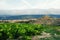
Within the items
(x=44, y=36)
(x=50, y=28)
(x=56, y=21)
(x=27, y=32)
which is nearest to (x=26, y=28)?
(x=27, y=32)

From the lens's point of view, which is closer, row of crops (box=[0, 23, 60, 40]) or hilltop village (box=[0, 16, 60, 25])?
row of crops (box=[0, 23, 60, 40])

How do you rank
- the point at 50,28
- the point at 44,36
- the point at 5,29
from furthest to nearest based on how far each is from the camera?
the point at 50,28 → the point at 44,36 → the point at 5,29

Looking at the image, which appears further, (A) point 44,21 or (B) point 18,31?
(A) point 44,21

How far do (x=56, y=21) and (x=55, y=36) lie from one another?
1.28 meters

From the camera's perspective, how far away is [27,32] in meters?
5.96

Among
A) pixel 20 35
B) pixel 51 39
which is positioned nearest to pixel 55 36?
pixel 51 39

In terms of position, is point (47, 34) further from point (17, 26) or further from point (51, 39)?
point (17, 26)

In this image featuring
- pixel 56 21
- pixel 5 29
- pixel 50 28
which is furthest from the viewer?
pixel 56 21

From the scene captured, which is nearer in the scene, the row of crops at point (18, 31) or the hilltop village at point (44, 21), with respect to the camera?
the row of crops at point (18, 31)

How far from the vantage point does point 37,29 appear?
611 cm

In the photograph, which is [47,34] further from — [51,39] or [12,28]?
[12,28]

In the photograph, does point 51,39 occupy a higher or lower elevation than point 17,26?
lower

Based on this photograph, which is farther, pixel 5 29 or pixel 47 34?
pixel 47 34

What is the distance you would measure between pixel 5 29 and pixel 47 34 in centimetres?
117
